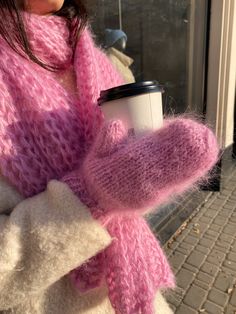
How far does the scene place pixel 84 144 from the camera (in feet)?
3.28

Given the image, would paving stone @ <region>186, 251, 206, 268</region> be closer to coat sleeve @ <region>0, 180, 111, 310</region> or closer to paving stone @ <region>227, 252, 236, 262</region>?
paving stone @ <region>227, 252, 236, 262</region>

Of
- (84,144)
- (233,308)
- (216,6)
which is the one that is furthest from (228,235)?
(84,144)

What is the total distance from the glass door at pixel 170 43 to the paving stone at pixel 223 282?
1.26 meters

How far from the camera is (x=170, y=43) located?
326 centimetres

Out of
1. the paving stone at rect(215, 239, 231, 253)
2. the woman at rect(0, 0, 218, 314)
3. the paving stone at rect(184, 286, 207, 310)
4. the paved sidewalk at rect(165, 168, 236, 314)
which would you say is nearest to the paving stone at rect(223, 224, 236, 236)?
the paved sidewalk at rect(165, 168, 236, 314)

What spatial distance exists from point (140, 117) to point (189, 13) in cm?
283

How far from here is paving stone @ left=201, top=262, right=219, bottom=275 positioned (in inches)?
99.6

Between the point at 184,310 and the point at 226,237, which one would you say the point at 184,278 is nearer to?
the point at 184,310

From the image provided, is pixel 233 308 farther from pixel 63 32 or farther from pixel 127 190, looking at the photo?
pixel 63 32

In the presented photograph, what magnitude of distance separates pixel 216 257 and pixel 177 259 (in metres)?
0.30

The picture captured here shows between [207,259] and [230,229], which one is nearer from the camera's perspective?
[207,259]

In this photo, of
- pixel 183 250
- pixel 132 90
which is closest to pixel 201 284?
pixel 183 250

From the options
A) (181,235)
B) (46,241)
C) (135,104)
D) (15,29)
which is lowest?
(181,235)

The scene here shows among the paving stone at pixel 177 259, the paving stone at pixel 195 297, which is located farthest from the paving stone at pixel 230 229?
the paving stone at pixel 195 297
